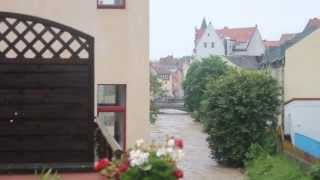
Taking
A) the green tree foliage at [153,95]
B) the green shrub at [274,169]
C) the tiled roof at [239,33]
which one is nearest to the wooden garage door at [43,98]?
the green shrub at [274,169]

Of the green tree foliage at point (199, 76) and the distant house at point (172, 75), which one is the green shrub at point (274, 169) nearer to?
the green tree foliage at point (199, 76)

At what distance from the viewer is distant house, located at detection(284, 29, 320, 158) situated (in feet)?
68.9

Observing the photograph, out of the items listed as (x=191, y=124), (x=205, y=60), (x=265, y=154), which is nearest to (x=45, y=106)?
(x=265, y=154)

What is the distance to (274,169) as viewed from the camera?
734 inches

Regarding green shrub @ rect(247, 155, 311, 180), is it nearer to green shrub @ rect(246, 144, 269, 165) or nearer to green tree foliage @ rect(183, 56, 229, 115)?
green shrub @ rect(246, 144, 269, 165)

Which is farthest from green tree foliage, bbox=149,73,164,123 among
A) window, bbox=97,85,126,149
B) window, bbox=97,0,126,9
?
window, bbox=97,0,126,9

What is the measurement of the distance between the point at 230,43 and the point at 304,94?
78189 millimetres

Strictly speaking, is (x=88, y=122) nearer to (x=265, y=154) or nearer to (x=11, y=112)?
(x=11, y=112)

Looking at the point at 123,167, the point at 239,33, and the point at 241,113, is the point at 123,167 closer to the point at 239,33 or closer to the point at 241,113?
the point at 241,113

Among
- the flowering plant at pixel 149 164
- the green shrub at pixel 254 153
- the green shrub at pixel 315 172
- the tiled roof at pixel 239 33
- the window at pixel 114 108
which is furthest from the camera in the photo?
the tiled roof at pixel 239 33

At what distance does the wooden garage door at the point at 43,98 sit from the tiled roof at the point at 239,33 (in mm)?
93147

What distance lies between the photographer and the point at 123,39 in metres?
16.0

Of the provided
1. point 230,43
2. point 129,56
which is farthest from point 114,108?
point 230,43

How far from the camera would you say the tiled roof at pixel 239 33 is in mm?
101438
